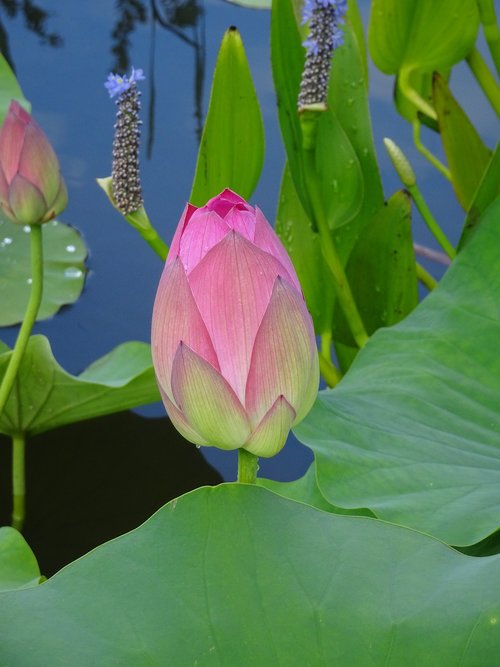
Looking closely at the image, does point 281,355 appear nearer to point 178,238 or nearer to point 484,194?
point 178,238

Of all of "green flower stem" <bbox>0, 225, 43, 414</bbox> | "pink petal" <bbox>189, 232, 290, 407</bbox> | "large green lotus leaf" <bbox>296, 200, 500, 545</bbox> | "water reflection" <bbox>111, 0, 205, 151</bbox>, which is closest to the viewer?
"pink petal" <bbox>189, 232, 290, 407</bbox>

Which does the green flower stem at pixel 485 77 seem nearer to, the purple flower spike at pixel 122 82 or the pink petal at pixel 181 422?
the purple flower spike at pixel 122 82

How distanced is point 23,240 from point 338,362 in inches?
25.5

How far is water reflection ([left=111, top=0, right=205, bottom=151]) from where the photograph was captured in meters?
2.30

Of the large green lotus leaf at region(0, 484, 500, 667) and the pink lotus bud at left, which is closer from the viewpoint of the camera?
the large green lotus leaf at region(0, 484, 500, 667)

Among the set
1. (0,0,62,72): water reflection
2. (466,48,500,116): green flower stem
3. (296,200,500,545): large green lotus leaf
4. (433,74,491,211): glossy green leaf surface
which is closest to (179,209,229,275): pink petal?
(296,200,500,545): large green lotus leaf

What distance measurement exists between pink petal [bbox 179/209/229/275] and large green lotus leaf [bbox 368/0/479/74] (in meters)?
1.09

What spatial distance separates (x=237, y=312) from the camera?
476 millimetres

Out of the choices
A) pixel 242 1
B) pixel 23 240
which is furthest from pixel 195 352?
pixel 242 1

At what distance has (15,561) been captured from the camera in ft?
3.11

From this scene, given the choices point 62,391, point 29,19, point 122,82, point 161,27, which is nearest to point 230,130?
point 122,82

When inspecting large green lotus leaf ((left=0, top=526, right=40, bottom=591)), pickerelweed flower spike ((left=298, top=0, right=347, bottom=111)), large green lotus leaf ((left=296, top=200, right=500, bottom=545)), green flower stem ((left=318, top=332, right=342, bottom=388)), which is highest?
pickerelweed flower spike ((left=298, top=0, right=347, bottom=111))

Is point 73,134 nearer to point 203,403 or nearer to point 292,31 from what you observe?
point 292,31

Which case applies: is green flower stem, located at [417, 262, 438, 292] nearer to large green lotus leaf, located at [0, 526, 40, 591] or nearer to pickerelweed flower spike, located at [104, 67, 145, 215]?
pickerelweed flower spike, located at [104, 67, 145, 215]
